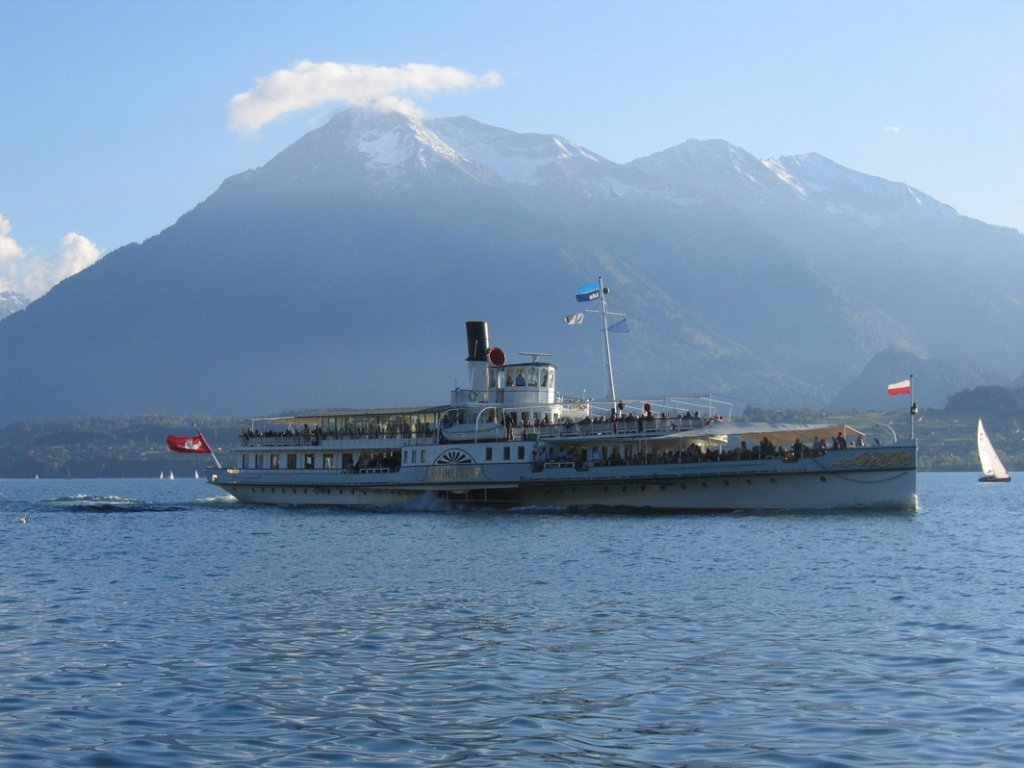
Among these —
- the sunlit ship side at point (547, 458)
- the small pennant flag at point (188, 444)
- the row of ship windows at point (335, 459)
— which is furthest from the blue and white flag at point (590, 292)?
the small pennant flag at point (188, 444)

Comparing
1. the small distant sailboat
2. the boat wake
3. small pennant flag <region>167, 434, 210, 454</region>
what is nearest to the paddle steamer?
small pennant flag <region>167, 434, 210, 454</region>

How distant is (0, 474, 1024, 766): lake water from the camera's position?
21.6m

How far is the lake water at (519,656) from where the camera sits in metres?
21.6

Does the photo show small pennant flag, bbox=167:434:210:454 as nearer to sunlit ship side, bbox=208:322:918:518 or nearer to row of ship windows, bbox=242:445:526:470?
sunlit ship side, bbox=208:322:918:518

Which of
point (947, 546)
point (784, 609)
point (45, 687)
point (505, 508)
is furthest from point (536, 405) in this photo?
point (45, 687)

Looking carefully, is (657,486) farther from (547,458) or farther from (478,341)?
(478,341)

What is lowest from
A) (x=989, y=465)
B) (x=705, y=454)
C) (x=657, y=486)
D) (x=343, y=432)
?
(x=989, y=465)

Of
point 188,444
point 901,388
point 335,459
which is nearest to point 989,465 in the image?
point 901,388

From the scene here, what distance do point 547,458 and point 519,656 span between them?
5034cm

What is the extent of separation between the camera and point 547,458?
79062 mm

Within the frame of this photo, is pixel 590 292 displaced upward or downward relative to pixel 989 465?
upward

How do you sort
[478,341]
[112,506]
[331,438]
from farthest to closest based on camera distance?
[112,506], [331,438], [478,341]

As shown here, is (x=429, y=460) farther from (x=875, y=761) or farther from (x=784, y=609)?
(x=875, y=761)

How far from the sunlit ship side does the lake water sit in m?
14.1
